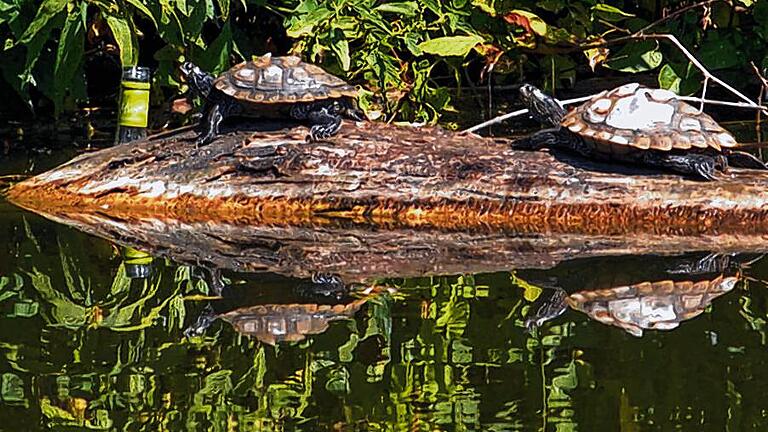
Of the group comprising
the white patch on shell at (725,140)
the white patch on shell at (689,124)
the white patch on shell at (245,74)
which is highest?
the white patch on shell at (689,124)

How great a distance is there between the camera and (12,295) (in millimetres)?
4004

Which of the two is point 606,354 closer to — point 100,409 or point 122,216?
point 100,409

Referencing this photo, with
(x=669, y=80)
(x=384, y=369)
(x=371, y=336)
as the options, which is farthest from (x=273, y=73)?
(x=384, y=369)

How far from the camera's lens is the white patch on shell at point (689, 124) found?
5158mm

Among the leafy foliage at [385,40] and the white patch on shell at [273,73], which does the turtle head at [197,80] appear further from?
the leafy foliage at [385,40]

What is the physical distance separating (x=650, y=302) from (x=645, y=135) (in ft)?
5.00

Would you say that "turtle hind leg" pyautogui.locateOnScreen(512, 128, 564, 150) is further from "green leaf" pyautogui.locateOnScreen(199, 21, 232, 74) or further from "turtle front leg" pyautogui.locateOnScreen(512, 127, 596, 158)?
"green leaf" pyautogui.locateOnScreen(199, 21, 232, 74)

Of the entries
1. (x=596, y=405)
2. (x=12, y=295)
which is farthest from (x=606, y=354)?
(x=12, y=295)

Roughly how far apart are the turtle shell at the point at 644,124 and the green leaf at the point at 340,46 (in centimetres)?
162

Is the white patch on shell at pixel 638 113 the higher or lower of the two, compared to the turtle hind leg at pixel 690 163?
higher

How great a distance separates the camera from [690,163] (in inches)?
203

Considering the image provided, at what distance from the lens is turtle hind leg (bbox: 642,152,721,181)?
512cm

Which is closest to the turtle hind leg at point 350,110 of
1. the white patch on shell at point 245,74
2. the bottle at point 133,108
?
the white patch on shell at point 245,74

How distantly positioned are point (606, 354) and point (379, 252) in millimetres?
1576
